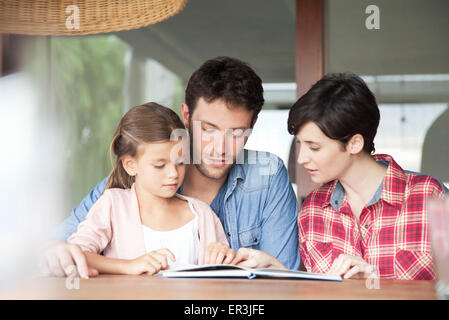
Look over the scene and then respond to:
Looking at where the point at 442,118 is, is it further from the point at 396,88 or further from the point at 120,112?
the point at 120,112

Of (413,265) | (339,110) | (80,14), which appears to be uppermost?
(80,14)

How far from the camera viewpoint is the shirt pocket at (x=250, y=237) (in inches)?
74.3

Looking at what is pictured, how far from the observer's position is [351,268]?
142 cm

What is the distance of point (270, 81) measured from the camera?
114 inches

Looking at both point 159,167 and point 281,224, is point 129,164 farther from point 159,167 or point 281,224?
point 281,224

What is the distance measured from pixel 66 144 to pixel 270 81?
213cm

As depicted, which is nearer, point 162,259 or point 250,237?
point 162,259

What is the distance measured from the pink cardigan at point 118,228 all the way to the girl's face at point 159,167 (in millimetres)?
67

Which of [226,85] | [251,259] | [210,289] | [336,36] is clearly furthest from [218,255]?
[336,36]

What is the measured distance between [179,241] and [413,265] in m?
0.69

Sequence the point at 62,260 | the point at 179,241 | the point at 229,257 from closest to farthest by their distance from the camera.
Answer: the point at 62,260
the point at 229,257
the point at 179,241

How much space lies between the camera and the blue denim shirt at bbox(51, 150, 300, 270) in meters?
1.84

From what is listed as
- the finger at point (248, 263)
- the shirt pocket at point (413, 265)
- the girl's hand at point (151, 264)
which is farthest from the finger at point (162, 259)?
the shirt pocket at point (413, 265)

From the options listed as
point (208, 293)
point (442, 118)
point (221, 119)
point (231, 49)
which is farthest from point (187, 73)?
point (208, 293)
